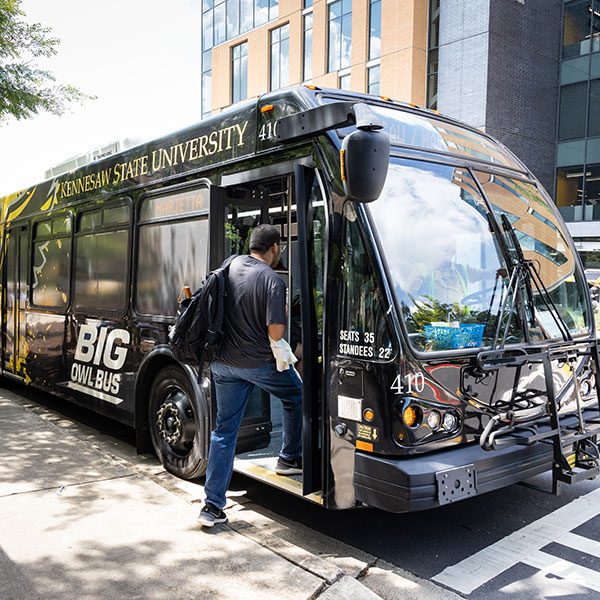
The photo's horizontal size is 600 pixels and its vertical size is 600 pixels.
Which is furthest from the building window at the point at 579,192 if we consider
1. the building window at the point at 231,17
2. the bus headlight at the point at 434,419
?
the bus headlight at the point at 434,419

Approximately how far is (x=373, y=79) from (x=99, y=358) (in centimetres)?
2179

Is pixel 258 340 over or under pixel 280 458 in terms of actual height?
over

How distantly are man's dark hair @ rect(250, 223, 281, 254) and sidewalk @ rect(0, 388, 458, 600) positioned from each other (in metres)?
1.85

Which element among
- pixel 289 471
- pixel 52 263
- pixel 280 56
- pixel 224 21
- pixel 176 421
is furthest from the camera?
pixel 224 21

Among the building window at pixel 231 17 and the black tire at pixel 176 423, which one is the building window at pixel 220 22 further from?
the black tire at pixel 176 423

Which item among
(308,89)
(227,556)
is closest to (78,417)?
(227,556)

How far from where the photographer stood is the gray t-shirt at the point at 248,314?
4.04m

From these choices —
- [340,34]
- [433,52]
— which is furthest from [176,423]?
[340,34]

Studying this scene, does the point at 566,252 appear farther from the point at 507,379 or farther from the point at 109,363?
the point at 109,363

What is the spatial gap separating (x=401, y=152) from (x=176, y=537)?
279 cm

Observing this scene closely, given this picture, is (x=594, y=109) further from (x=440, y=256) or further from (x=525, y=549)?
(x=525, y=549)

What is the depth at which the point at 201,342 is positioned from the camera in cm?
410

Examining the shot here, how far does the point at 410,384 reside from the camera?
353 centimetres

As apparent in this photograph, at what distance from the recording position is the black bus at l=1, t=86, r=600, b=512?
11.6 feet
